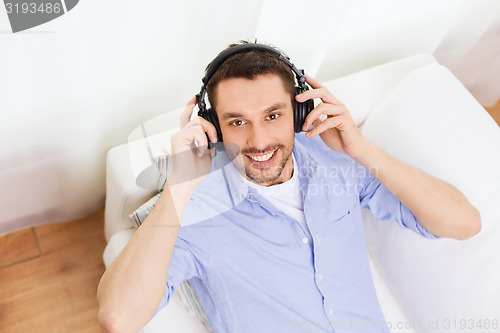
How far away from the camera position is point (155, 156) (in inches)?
50.7

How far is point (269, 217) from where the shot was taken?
4.05ft

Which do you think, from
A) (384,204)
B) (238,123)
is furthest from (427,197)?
(238,123)

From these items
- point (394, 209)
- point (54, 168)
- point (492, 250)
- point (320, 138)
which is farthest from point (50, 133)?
point (492, 250)

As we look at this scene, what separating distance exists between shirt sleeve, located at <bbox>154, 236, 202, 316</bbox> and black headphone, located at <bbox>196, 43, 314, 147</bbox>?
0.29m

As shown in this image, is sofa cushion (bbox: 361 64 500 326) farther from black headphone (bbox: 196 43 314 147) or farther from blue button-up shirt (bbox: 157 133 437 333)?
black headphone (bbox: 196 43 314 147)

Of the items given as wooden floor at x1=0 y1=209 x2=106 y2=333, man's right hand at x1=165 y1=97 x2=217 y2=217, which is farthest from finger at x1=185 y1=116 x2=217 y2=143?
wooden floor at x1=0 y1=209 x2=106 y2=333

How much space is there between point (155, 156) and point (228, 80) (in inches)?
12.7

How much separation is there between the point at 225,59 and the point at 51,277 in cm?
104

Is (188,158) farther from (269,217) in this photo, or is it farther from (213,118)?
(269,217)

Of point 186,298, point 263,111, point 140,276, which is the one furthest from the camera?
point 186,298

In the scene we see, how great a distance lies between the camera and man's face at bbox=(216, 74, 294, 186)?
1127 mm

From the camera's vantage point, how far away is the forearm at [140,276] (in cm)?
102

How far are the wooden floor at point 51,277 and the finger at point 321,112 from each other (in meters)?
0.95

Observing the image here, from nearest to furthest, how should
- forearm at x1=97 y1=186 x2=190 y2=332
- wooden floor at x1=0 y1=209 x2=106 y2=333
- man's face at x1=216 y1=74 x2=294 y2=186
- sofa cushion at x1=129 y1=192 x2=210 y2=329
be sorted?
forearm at x1=97 y1=186 x2=190 y2=332
man's face at x1=216 y1=74 x2=294 y2=186
sofa cushion at x1=129 y1=192 x2=210 y2=329
wooden floor at x1=0 y1=209 x2=106 y2=333
